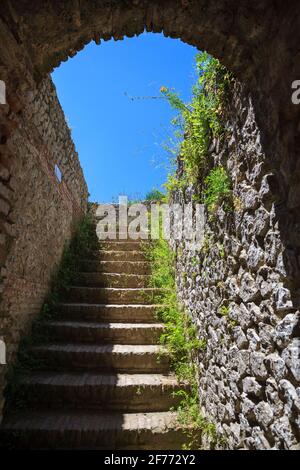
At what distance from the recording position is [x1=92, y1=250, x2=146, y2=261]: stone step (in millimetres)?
5891

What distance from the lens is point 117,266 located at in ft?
18.3

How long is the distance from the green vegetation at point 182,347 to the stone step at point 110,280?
210mm

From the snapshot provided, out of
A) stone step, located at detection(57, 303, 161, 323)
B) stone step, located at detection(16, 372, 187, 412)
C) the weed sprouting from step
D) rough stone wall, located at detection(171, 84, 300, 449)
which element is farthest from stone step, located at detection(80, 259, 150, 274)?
rough stone wall, located at detection(171, 84, 300, 449)

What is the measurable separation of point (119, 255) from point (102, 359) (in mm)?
2476

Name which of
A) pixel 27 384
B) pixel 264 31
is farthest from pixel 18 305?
pixel 264 31

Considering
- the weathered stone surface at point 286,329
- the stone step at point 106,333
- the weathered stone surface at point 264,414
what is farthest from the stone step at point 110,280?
the weathered stone surface at point 286,329

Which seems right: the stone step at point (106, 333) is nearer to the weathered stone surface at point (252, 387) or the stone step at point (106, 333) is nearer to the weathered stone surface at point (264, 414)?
the weathered stone surface at point (252, 387)

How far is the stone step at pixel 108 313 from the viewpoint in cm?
440

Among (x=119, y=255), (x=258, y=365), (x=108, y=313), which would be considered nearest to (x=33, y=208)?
(x=108, y=313)

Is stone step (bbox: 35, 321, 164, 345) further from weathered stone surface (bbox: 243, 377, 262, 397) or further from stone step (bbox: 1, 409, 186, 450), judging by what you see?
weathered stone surface (bbox: 243, 377, 262, 397)

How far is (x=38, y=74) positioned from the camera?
2420 mm

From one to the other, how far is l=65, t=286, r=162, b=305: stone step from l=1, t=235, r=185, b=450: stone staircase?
0.05 feet

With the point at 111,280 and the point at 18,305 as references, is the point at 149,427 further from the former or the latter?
the point at 111,280

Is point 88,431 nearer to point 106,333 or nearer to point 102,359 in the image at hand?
point 102,359
